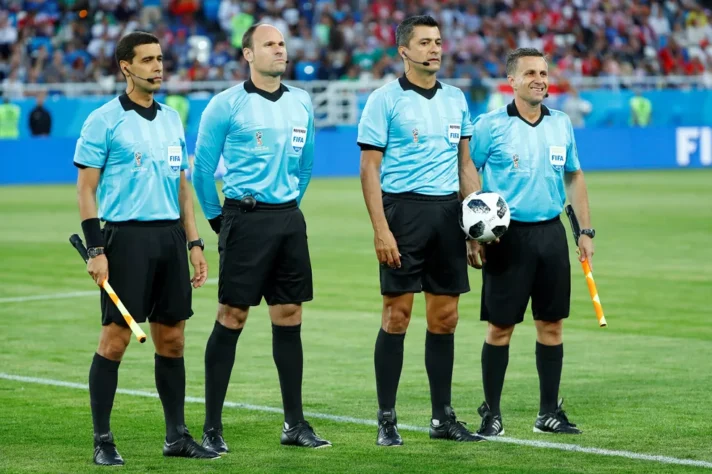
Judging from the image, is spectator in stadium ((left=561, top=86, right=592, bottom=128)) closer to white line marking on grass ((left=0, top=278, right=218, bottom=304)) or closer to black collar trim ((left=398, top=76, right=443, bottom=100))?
white line marking on grass ((left=0, top=278, right=218, bottom=304))

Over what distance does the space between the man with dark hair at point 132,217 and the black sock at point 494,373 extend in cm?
162

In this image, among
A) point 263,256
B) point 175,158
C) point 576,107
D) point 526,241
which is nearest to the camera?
point 175,158

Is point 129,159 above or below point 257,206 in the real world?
above

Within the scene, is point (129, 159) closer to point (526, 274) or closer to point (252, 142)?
point (252, 142)

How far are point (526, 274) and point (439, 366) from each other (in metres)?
0.71

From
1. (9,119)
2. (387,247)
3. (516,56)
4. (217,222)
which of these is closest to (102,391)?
(217,222)

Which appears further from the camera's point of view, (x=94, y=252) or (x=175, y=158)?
(x=175, y=158)

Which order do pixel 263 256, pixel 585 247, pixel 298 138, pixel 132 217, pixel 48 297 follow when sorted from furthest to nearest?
pixel 48 297
pixel 585 247
pixel 298 138
pixel 263 256
pixel 132 217

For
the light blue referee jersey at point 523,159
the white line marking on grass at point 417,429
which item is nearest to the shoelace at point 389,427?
the white line marking on grass at point 417,429

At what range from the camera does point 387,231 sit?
7.35 m

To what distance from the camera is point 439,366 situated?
759 cm

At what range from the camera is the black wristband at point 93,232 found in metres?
6.84

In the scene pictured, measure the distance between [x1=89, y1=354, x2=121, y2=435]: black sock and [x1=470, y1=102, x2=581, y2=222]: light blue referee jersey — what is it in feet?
7.69

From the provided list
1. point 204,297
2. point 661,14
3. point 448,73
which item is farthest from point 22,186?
point 661,14
